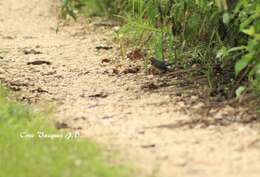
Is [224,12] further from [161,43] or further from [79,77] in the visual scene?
[79,77]

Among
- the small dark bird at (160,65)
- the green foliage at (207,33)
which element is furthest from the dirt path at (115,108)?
the green foliage at (207,33)

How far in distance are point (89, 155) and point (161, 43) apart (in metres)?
1.82

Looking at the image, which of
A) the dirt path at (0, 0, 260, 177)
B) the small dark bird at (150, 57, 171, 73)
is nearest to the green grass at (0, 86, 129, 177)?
the dirt path at (0, 0, 260, 177)

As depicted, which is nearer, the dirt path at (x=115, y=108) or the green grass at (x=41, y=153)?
the green grass at (x=41, y=153)

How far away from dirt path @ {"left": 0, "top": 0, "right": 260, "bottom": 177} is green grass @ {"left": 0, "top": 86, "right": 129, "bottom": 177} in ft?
0.53

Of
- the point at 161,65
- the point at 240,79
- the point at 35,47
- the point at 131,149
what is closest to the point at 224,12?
the point at 240,79

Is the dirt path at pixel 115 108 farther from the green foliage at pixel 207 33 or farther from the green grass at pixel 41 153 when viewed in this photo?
the green foliage at pixel 207 33

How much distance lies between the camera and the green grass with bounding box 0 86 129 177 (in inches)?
147

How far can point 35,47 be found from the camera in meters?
7.07

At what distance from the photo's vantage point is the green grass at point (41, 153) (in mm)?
3736

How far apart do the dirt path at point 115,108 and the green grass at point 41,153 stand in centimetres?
16

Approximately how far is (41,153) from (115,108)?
1005 mm

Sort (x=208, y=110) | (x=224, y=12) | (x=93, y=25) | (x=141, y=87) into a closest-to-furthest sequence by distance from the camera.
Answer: (x=208, y=110)
(x=224, y=12)
(x=141, y=87)
(x=93, y=25)

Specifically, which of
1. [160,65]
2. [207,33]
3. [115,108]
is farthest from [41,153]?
[207,33]
